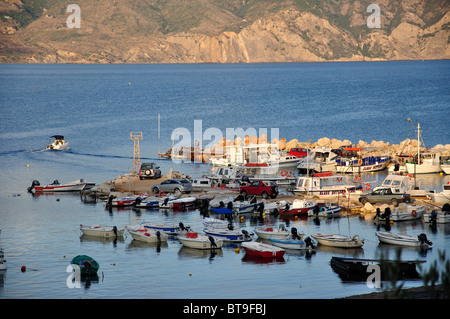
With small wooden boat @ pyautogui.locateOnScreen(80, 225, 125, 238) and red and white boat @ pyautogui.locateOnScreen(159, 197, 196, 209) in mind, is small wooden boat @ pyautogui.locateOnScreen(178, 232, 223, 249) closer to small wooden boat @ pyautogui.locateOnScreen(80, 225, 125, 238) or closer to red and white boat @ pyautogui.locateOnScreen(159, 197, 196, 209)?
small wooden boat @ pyautogui.locateOnScreen(80, 225, 125, 238)

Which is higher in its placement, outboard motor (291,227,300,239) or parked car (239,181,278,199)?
parked car (239,181,278,199)

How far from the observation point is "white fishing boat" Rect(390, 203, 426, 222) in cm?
3881

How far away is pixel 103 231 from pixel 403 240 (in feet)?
54.7

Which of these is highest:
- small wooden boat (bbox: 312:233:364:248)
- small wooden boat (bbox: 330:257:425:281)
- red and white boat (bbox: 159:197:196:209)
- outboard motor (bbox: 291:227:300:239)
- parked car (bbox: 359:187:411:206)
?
parked car (bbox: 359:187:411:206)

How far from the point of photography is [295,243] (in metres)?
33.1

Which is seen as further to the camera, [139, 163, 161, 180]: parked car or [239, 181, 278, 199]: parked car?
[139, 163, 161, 180]: parked car

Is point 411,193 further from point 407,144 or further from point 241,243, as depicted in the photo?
point 407,144

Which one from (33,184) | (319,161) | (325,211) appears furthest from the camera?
(319,161)

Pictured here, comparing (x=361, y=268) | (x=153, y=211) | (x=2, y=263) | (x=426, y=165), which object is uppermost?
(x=426, y=165)

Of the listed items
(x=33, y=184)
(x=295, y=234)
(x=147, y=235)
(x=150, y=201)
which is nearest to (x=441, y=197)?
(x=295, y=234)

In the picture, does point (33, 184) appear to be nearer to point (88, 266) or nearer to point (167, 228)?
point (167, 228)

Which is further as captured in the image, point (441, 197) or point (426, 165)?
point (426, 165)

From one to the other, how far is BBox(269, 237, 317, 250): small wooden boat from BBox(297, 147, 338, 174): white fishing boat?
22969 mm

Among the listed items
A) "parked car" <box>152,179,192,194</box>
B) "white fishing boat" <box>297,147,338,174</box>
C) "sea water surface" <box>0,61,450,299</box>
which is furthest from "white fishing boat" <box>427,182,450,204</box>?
"parked car" <box>152,179,192,194</box>
